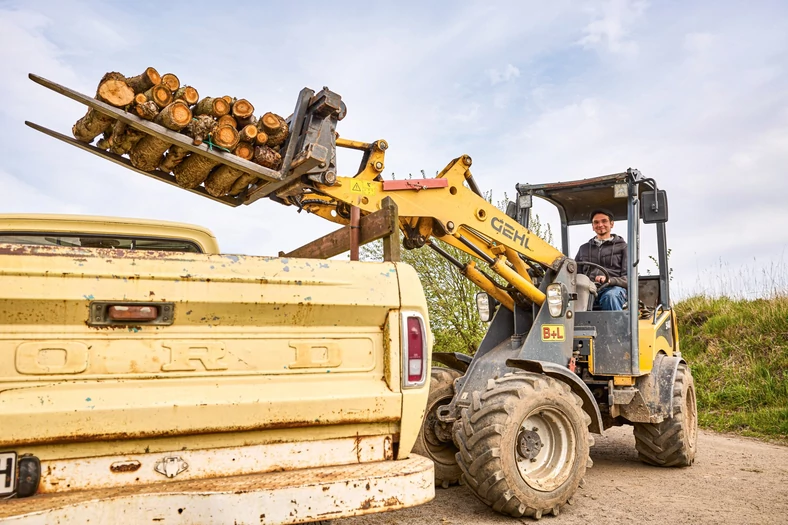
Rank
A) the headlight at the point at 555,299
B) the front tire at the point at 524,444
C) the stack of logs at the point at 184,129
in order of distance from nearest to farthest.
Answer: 1. the stack of logs at the point at 184,129
2. the front tire at the point at 524,444
3. the headlight at the point at 555,299

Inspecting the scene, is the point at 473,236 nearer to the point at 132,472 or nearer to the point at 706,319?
the point at 132,472

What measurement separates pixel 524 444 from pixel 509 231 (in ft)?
6.64

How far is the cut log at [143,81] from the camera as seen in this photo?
4562 mm

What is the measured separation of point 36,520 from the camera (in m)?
2.34

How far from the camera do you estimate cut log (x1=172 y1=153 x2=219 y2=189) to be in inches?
192

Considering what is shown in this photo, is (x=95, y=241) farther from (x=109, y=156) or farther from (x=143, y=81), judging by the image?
(x=143, y=81)

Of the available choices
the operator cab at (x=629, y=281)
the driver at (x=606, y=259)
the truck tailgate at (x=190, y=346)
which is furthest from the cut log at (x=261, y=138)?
the driver at (x=606, y=259)

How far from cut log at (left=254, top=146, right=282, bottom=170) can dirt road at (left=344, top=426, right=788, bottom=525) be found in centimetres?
261

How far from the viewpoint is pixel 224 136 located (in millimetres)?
4738

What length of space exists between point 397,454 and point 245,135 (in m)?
2.71

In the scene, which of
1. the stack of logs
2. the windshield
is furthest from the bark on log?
the windshield

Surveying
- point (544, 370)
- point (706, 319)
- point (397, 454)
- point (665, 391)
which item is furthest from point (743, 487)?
point (706, 319)

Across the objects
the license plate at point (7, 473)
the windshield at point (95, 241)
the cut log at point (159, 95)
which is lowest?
the license plate at point (7, 473)

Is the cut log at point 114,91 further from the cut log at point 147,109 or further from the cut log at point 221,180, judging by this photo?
the cut log at point 221,180
